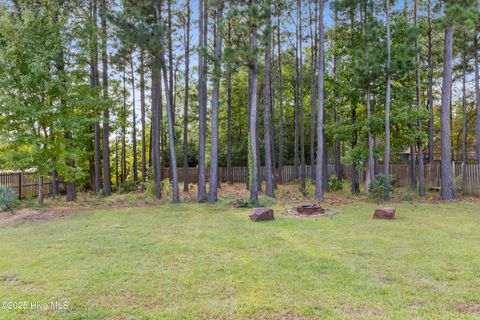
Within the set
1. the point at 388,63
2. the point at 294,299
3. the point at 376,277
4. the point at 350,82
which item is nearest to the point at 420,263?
the point at 376,277

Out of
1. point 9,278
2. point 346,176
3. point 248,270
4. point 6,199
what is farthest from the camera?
point 346,176

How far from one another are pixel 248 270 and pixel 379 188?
8023 millimetres

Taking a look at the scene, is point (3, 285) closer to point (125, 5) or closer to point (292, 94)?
point (125, 5)

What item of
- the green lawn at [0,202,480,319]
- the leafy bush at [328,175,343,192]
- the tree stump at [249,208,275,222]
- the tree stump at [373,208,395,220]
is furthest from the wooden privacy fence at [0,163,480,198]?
the tree stump at [249,208,275,222]

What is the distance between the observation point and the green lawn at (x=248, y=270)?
300 centimetres

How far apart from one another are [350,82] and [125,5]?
8.29m

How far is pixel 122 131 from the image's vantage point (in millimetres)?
19734

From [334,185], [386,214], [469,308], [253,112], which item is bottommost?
[469,308]

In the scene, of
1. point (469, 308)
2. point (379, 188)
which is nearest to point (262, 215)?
point (469, 308)

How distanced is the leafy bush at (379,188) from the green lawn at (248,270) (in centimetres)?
346

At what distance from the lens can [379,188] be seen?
10.6 meters

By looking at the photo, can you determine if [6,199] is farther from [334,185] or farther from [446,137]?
[446,137]

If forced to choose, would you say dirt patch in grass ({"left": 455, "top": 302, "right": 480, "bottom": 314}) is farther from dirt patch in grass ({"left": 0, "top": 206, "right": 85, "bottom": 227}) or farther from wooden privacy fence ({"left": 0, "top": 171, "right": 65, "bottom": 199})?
wooden privacy fence ({"left": 0, "top": 171, "right": 65, "bottom": 199})

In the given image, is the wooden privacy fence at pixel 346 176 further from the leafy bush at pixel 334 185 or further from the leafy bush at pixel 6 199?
the leafy bush at pixel 334 185
